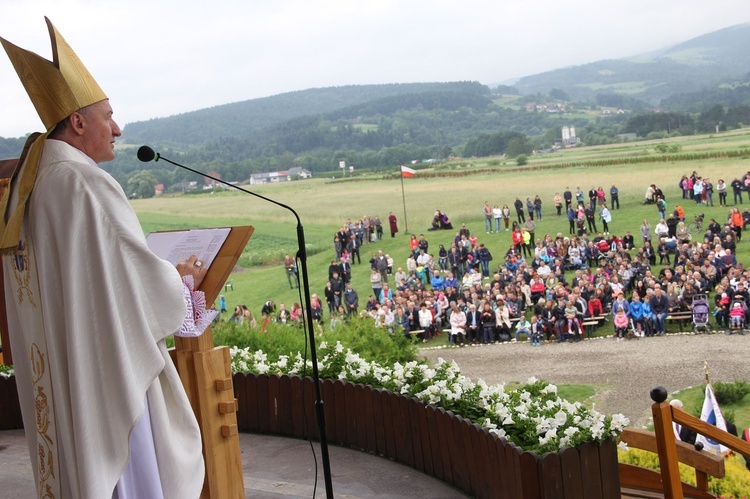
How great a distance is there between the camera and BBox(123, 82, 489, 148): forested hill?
87062mm

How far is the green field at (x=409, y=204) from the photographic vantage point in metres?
34.1

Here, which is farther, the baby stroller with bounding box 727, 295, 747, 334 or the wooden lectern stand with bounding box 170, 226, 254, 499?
the baby stroller with bounding box 727, 295, 747, 334

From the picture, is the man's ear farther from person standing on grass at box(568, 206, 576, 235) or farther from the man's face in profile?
person standing on grass at box(568, 206, 576, 235)

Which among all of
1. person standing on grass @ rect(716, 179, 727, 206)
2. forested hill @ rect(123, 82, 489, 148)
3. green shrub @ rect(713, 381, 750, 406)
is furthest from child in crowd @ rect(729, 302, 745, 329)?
forested hill @ rect(123, 82, 489, 148)

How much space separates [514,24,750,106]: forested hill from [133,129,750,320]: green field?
4956 centimetres

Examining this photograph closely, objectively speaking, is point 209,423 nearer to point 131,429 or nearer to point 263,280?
point 131,429

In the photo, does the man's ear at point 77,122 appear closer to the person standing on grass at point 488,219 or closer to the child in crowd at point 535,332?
the child in crowd at point 535,332

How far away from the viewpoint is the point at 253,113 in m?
103

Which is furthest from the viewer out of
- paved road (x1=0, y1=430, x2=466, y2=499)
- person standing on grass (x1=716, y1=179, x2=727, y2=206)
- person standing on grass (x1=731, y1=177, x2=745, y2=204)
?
person standing on grass (x1=731, y1=177, x2=745, y2=204)

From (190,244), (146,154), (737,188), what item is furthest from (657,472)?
(737,188)

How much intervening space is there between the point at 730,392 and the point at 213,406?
46.4 ft

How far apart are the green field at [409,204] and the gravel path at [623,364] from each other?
35.0 ft

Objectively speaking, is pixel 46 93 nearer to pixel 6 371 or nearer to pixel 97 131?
pixel 97 131

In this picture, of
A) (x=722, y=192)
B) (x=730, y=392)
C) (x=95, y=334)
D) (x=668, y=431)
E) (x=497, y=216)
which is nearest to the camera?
(x=95, y=334)
